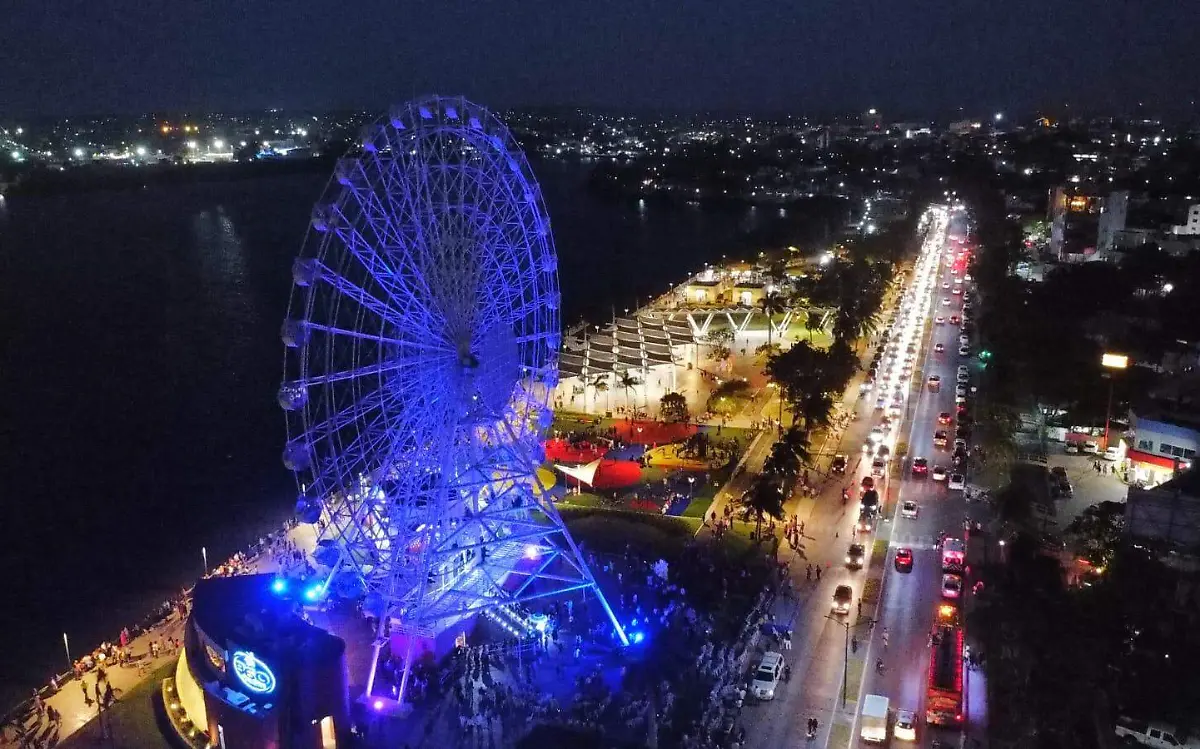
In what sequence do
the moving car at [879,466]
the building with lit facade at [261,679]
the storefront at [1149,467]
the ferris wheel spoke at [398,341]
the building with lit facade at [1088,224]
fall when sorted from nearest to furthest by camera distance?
the building with lit facade at [261,679] → the ferris wheel spoke at [398,341] → the storefront at [1149,467] → the moving car at [879,466] → the building with lit facade at [1088,224]

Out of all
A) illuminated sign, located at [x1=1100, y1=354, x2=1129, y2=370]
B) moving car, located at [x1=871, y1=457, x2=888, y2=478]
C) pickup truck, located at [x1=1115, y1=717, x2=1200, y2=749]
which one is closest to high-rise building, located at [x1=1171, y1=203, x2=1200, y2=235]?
illuminated sign, located at [x1=1100, y1=354, x2=1129, y2=370]

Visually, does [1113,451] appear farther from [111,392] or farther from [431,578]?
[111,392]

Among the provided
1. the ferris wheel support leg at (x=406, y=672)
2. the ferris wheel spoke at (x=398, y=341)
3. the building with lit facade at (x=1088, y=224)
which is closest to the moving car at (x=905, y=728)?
the ferris wheel support leg at (x=406, y=672)

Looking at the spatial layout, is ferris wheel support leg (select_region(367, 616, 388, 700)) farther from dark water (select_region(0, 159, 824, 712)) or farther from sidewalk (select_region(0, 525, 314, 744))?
dark water (select_region(0, 159, 824, 712))

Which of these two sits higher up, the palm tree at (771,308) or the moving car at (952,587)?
the palm tree at (771,308)

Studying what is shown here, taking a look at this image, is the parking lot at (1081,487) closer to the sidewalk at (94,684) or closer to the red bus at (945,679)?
the red bus at (945,679)

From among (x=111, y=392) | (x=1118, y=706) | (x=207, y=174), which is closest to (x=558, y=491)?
(x=1118, y=706)

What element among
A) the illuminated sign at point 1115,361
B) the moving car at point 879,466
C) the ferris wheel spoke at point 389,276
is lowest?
the moving car at point 879,466

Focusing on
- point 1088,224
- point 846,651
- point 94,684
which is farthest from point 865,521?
point 1088,224

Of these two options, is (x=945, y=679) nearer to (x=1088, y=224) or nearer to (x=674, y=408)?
(x=674, y=408)
